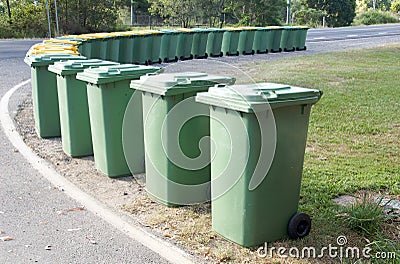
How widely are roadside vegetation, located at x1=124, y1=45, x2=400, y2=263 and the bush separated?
40671mm

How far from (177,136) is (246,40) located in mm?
14942

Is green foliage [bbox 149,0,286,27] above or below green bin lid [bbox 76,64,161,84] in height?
below

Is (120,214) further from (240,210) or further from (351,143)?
(351,143)

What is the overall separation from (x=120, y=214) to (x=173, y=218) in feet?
1.69

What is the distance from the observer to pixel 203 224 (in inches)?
179

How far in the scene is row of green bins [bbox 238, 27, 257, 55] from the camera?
19047 mm

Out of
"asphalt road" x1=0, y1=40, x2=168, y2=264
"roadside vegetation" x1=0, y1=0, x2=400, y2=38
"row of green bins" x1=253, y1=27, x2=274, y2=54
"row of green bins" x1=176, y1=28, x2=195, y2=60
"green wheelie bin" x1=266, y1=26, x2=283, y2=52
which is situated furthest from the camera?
"roadside vegetation" x1=0, y1=0, x2=400, y2=38

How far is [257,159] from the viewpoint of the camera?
3891 mm

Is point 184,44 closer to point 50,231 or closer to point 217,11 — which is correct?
point 50,231

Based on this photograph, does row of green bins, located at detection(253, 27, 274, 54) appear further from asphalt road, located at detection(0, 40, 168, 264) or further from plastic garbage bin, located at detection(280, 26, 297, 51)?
asphalt road, located at detection(0, 40, 168, 264)

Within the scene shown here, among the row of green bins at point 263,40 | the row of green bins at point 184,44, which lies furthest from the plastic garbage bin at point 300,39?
the row of green bins at point 184,44

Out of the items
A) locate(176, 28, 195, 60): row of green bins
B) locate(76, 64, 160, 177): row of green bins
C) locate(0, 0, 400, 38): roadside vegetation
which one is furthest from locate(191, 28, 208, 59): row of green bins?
locate(0, 0, 400, 38): roadside vegetation

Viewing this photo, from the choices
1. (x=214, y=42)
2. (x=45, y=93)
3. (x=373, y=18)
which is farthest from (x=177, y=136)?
(x=373, y=18)

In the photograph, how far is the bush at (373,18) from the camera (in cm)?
4871
